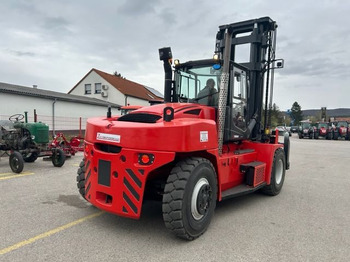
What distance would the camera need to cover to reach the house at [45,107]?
19.7 m

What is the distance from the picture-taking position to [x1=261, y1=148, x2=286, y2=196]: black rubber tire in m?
6.06

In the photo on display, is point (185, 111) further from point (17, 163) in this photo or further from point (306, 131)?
point (306, 131)

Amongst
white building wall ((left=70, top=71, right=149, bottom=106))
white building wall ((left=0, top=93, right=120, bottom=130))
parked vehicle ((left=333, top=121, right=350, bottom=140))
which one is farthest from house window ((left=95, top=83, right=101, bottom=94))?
parked vehicle ((left=333, top=121, right=350, bottom=140))

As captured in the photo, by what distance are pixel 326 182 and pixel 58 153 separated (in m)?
7.80

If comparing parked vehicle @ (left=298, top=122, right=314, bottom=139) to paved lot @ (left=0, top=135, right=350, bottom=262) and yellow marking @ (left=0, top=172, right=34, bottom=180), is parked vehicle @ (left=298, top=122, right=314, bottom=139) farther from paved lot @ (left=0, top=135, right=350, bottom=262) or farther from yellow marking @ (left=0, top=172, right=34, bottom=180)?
yellow marking @ (left=0, top=172, right=34, bottom=180)

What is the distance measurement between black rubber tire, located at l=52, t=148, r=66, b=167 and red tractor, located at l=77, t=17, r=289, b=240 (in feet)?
14.5

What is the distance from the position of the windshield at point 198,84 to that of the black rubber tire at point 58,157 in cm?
492

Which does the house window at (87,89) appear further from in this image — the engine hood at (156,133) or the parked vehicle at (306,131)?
the engine hood at (156,133)

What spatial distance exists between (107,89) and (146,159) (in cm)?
3314

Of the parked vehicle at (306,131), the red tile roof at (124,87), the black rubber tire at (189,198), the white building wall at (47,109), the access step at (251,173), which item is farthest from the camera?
the red tile roof at (124,87)

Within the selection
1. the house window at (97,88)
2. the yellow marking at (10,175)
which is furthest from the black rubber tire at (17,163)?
the house window at (97,88)

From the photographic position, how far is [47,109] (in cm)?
2277

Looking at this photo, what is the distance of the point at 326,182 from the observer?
7.79 meters

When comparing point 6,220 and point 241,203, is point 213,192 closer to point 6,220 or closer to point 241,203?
point 241,203
